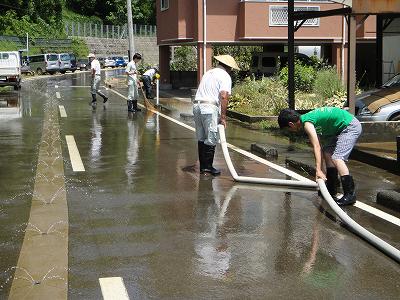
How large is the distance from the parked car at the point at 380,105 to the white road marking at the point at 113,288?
893 centimetres

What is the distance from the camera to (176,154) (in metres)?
11.2

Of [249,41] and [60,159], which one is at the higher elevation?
[249,41]

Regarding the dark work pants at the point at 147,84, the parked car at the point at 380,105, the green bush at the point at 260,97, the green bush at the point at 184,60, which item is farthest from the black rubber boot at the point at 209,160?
the green bush at the point at 184,60

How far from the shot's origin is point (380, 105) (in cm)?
1266

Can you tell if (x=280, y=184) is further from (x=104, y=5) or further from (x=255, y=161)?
(x=104, y=5)

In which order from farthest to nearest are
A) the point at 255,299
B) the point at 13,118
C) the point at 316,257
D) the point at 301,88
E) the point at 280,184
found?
the point at 301,88 < the point at 13,118 < the point at 280,184 < the point at 316,257 < the point at 255,299

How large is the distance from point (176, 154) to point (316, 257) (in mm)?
6086

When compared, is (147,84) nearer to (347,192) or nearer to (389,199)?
(347,192)

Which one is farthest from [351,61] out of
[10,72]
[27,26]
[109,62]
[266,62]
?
[109,62]

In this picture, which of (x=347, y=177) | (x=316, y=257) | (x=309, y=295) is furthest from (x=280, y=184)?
(x=309, y=295)

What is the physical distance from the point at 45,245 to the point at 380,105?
8921 mm

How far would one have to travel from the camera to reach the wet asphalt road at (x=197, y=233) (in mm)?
4723

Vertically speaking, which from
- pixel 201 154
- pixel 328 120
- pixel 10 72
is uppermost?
pixel 10 72

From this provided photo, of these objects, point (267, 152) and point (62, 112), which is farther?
point (62, 112)
